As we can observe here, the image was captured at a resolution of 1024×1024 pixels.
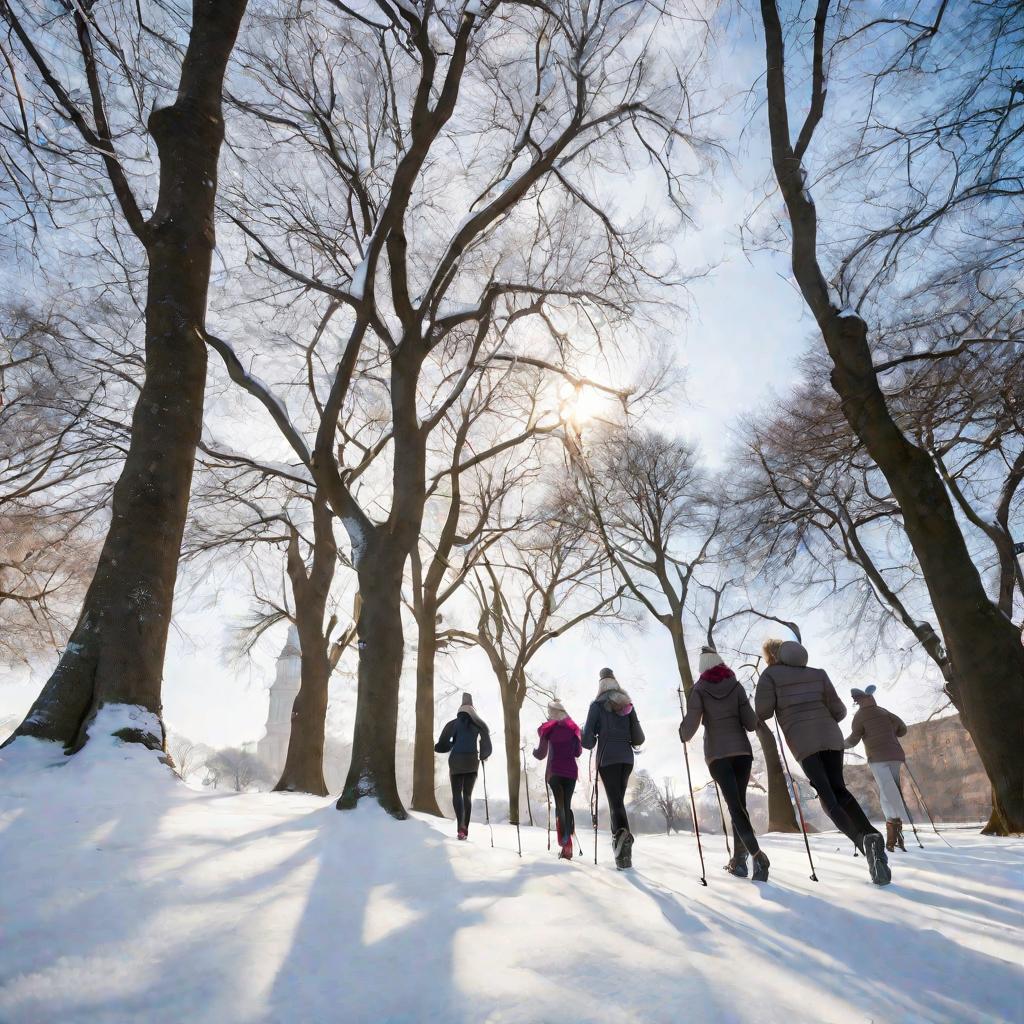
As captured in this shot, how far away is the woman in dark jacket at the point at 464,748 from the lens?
25.9 feet

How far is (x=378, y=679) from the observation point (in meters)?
6.73

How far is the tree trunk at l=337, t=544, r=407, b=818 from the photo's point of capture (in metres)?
6.15

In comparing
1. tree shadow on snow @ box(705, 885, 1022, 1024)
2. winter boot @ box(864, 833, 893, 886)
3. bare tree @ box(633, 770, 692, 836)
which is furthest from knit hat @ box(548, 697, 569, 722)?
bare tree @ box(633, 770, 692, 836)

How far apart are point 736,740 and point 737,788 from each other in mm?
380

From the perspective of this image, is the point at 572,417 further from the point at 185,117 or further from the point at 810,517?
the point at 185,117

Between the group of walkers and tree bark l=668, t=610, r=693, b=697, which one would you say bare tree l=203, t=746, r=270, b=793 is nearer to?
tree bark l=668, t=610, r=693, b=697

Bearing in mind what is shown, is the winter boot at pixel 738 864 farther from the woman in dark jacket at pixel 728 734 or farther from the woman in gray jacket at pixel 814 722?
the woman in gray jacket at pixel 814 722

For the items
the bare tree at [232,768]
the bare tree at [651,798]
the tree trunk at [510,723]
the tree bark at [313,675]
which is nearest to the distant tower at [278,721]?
the bare tree at [232,768]

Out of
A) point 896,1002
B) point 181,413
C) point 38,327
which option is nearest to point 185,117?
point 181,413

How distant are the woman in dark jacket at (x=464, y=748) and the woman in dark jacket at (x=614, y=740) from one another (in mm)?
2513

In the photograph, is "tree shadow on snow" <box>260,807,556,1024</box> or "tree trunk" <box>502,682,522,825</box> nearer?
"tree shadow on snow" <box>260,807,556,1024</box>

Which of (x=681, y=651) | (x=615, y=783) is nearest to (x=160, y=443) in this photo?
(x=615, y=783)

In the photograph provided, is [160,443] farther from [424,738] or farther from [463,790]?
[424,738]

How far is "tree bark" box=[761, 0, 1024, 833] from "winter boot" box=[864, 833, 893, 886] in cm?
347
